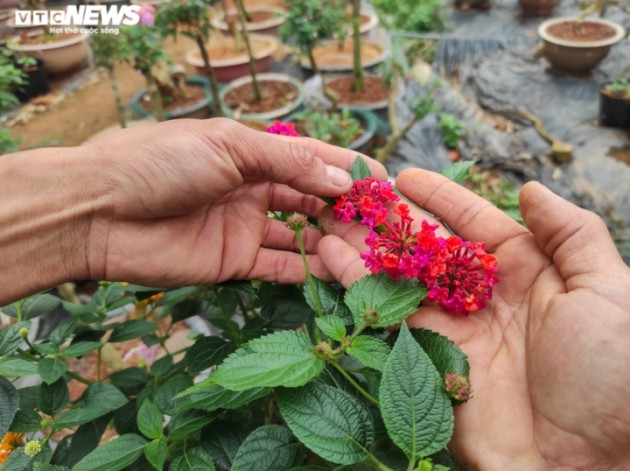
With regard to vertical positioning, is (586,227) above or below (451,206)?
above

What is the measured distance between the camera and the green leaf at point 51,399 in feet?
3.89

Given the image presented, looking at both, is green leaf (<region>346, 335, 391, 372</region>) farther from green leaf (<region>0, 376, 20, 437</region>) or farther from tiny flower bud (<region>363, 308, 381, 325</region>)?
green leaf (<region>0, 376, 20, 437</region>)

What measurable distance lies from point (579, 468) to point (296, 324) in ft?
2.14

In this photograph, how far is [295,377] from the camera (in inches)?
33.5

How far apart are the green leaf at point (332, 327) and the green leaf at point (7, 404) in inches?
26.8

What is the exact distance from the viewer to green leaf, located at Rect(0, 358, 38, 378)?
3.43ft

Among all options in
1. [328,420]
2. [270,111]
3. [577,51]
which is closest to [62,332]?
[328,420]

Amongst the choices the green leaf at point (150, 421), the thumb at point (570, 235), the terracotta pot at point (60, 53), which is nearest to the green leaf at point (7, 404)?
the green leaf at point (150, 421)

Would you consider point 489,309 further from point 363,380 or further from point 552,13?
point 552,13

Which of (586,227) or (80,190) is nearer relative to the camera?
(586,227)

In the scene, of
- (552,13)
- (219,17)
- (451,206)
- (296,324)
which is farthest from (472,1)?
(296,324)

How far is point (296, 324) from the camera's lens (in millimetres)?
1229

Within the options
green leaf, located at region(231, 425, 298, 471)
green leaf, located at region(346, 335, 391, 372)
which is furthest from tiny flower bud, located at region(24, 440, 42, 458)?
green leaf, located at region(346, 335, 391, 372)

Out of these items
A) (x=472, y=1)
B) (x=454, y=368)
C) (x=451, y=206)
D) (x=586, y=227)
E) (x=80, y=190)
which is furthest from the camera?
(x=472, y=1)
